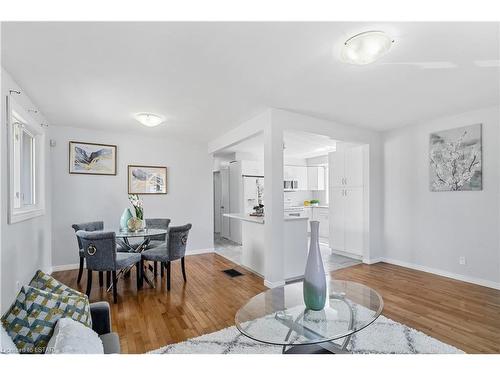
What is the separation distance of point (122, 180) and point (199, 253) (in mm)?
2126

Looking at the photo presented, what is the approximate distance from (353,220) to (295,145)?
7.29 ft

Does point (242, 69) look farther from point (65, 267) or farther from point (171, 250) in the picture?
point (65, 267)

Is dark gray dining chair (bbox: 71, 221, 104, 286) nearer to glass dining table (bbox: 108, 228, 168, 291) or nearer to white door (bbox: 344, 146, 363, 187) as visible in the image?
glass dining table (bbox: 108, 228, 168, 291)

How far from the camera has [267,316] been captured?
1791 mm

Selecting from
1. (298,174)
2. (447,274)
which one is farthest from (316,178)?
(447,274)

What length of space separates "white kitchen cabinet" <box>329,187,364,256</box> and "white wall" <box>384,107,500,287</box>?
484 millimetres

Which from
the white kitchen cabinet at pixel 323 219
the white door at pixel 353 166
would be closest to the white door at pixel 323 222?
the white kitchen cabinet at pixel 323 219

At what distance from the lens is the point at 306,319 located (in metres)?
1.71

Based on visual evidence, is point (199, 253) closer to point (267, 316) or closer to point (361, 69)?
point (267, 316)

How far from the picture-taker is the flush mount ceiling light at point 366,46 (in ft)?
5.87

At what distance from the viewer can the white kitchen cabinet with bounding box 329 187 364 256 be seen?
4762mm

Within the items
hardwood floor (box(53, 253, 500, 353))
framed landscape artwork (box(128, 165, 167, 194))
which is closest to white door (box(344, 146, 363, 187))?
hardwood floor (box(53, 253, 500, 353))
